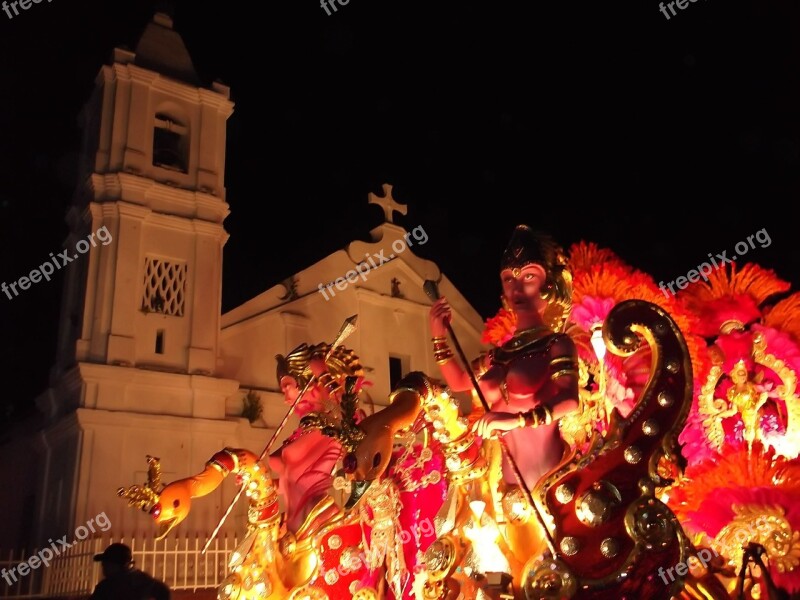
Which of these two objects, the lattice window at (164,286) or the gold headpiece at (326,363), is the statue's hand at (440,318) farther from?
the lattice window at (164,286)

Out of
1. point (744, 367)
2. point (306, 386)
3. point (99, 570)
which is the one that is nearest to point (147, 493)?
point (306, 386)

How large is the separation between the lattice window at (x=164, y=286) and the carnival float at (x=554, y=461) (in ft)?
26.5

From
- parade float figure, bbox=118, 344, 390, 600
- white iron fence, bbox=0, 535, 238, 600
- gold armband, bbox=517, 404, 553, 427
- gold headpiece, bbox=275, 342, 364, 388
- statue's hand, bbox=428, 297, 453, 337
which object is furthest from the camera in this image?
white iron fence, bbox=0, 535, 238, 600

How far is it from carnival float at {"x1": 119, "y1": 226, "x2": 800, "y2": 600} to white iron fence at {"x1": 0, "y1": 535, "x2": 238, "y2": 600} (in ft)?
14.9

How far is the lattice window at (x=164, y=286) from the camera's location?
12516 millimetres

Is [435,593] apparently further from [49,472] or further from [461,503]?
[49,472]

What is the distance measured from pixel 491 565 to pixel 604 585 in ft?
1.80

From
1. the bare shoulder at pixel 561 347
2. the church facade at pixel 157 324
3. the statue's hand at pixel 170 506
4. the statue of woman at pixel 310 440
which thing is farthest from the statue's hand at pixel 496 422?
the church facade at pixel 157 324

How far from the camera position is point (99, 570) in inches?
341

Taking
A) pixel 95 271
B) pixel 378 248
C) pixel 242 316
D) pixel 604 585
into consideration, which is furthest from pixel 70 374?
pixel 604 585

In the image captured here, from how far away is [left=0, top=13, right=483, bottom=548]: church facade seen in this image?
11.4 metres

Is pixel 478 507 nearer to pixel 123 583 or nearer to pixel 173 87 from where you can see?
pixel 123 583

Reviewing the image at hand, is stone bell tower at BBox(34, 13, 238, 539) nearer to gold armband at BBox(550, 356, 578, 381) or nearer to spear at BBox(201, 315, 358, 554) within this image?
spear at BBox(201, 315, 358, 554)

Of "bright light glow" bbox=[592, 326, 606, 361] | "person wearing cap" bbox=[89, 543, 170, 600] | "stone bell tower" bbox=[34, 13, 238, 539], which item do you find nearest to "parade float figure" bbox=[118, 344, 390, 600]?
"person wearing cap" bbox=[89, 543, 170, 600]
